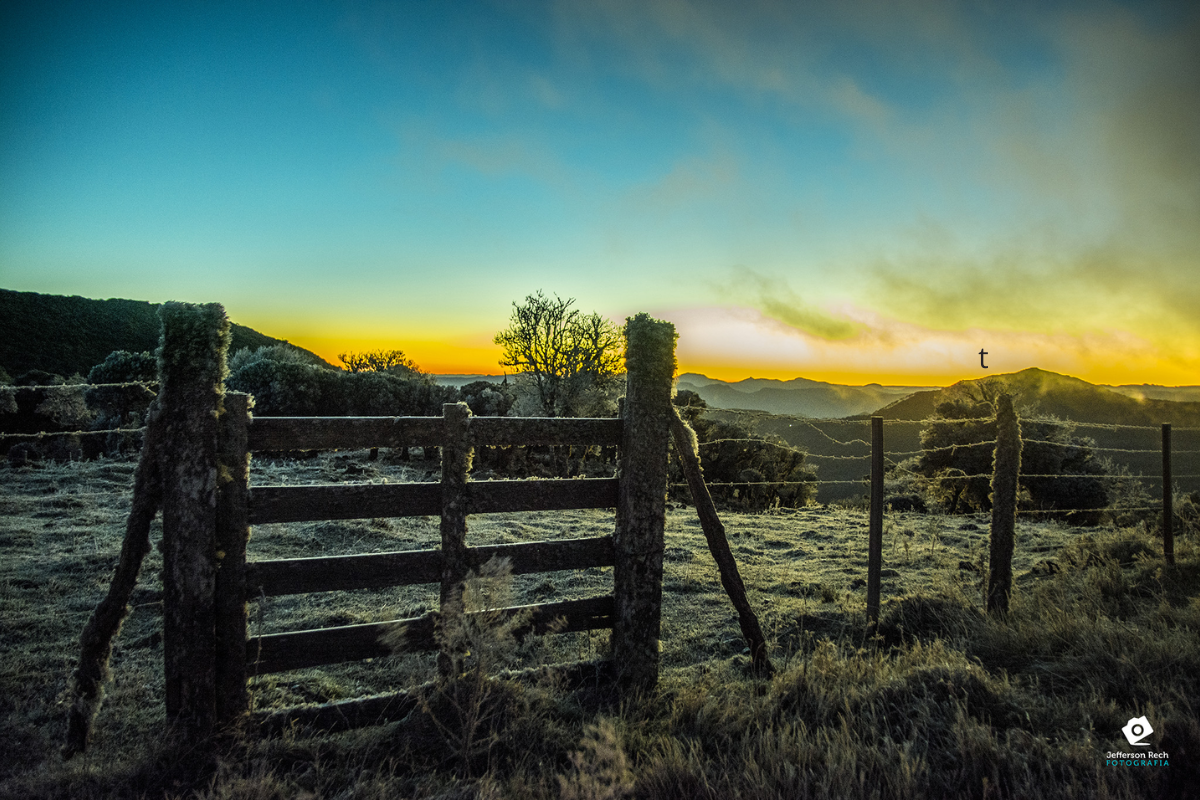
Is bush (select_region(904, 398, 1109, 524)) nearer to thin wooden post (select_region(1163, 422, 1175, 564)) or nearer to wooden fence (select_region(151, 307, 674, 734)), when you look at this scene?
thin wooden post (select_region(1163, 422, 1175, 564))

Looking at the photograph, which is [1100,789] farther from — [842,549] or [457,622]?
[842,549]

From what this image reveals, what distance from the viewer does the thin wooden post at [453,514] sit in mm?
3596

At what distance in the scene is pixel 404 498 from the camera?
3.62m

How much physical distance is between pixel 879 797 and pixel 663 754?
1.16m

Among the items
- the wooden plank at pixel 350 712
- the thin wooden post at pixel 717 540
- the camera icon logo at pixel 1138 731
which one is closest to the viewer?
the camera icon logo at pixel 1138 731

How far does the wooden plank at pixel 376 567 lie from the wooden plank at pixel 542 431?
748mm

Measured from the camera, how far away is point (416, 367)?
58.8m

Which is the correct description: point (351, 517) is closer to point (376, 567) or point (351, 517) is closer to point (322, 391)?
point (376, 567)

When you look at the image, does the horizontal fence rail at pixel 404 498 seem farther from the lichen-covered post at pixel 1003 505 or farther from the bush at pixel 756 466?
the bush at pixel 756 466

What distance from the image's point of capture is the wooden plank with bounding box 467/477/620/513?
379 centimetres

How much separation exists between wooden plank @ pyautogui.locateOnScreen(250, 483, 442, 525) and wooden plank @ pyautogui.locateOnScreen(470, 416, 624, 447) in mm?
509

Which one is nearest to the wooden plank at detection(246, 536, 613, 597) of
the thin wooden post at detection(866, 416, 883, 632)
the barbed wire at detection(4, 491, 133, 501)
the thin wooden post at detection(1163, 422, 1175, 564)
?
the thin wooden post at detection(866, 416, 883, 632)

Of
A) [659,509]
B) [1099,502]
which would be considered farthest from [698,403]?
[659,509]

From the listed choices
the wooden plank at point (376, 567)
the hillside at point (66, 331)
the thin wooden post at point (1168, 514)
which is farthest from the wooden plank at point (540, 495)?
the hillside at point (66, 331)
